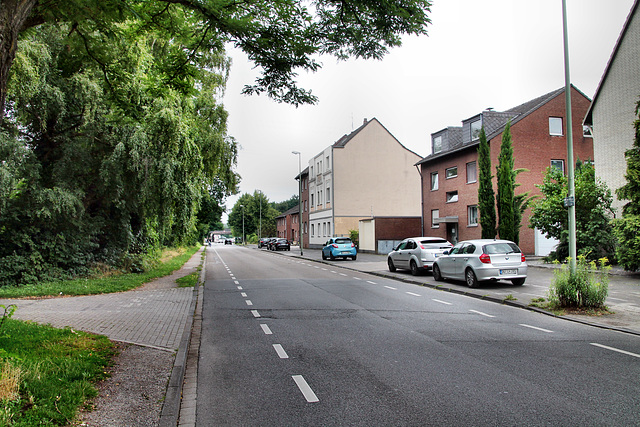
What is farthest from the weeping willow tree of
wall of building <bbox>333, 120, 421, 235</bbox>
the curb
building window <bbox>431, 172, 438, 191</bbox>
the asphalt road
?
wall of building <bbox>333, 120, 421, 235</bbox>

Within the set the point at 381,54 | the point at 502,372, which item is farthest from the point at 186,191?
the point at 502,372

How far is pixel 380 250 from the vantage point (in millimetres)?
38250

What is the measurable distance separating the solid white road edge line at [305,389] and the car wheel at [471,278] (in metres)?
9.95

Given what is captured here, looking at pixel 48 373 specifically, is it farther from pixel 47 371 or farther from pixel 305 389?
pixel 305 389

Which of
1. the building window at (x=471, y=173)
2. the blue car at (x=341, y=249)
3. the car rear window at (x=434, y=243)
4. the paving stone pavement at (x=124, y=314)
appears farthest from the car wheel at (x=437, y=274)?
the building window at (x=471, y=173)

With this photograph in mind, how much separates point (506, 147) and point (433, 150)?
36.6 ft

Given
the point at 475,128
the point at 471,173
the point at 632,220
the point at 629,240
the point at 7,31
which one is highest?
the point at 475,128

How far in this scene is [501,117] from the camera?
32844mm

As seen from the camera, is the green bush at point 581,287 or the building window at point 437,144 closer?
the green bush at point 581,287

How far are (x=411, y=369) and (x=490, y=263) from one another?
9245 mm

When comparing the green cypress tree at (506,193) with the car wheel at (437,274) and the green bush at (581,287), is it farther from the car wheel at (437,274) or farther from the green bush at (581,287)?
the green bush at (581,287)

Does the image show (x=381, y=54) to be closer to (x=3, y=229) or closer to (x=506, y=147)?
(x=3, y=229)

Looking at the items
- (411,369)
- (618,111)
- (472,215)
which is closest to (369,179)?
(472,215)

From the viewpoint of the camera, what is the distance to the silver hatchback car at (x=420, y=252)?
18.0 m
